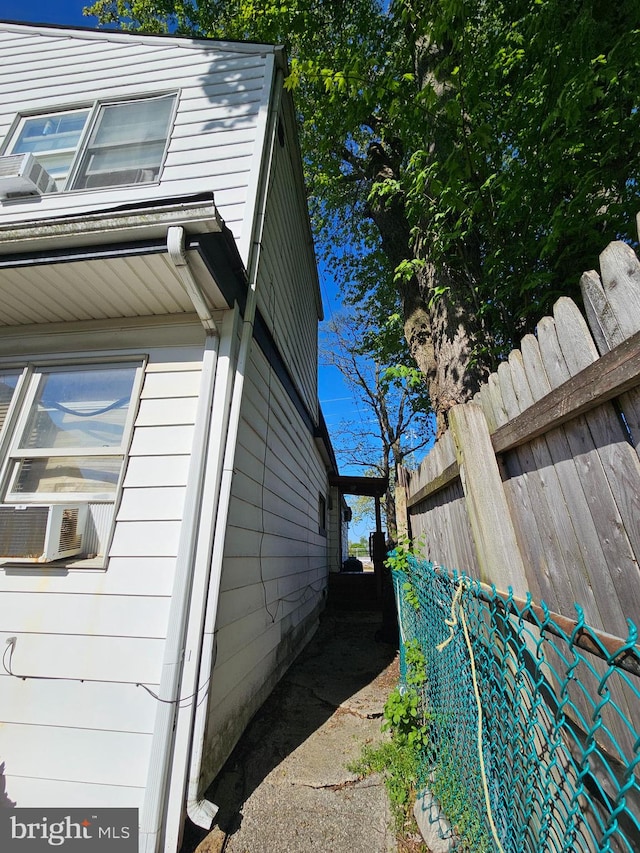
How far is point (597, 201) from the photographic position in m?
2.93

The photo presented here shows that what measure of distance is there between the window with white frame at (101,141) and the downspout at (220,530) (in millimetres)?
1313

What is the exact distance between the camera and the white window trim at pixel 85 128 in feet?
12.1

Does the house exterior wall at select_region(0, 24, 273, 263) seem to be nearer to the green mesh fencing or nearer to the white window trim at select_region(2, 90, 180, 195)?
the white window trim at select_region(2, 90, 180, 195)

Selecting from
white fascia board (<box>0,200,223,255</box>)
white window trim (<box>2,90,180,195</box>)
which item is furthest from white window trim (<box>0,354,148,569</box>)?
white window trim (<box>2,90,180,195</box>)

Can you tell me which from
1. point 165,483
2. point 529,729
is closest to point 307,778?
point 529,729

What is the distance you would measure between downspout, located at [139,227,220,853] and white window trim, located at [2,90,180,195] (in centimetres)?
202

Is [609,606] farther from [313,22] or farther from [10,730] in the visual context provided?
[313,22]

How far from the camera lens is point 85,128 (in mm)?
4035

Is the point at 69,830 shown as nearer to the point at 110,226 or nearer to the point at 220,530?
the point at 220,530

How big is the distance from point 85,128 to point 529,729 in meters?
6.10

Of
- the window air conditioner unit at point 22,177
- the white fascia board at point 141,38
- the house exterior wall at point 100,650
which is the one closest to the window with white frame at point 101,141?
the window air conditioner unit at point 22,177

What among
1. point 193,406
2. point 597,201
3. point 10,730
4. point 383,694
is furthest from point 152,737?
point 597,201

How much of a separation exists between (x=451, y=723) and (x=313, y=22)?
8.13m

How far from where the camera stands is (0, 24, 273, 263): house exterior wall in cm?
354
